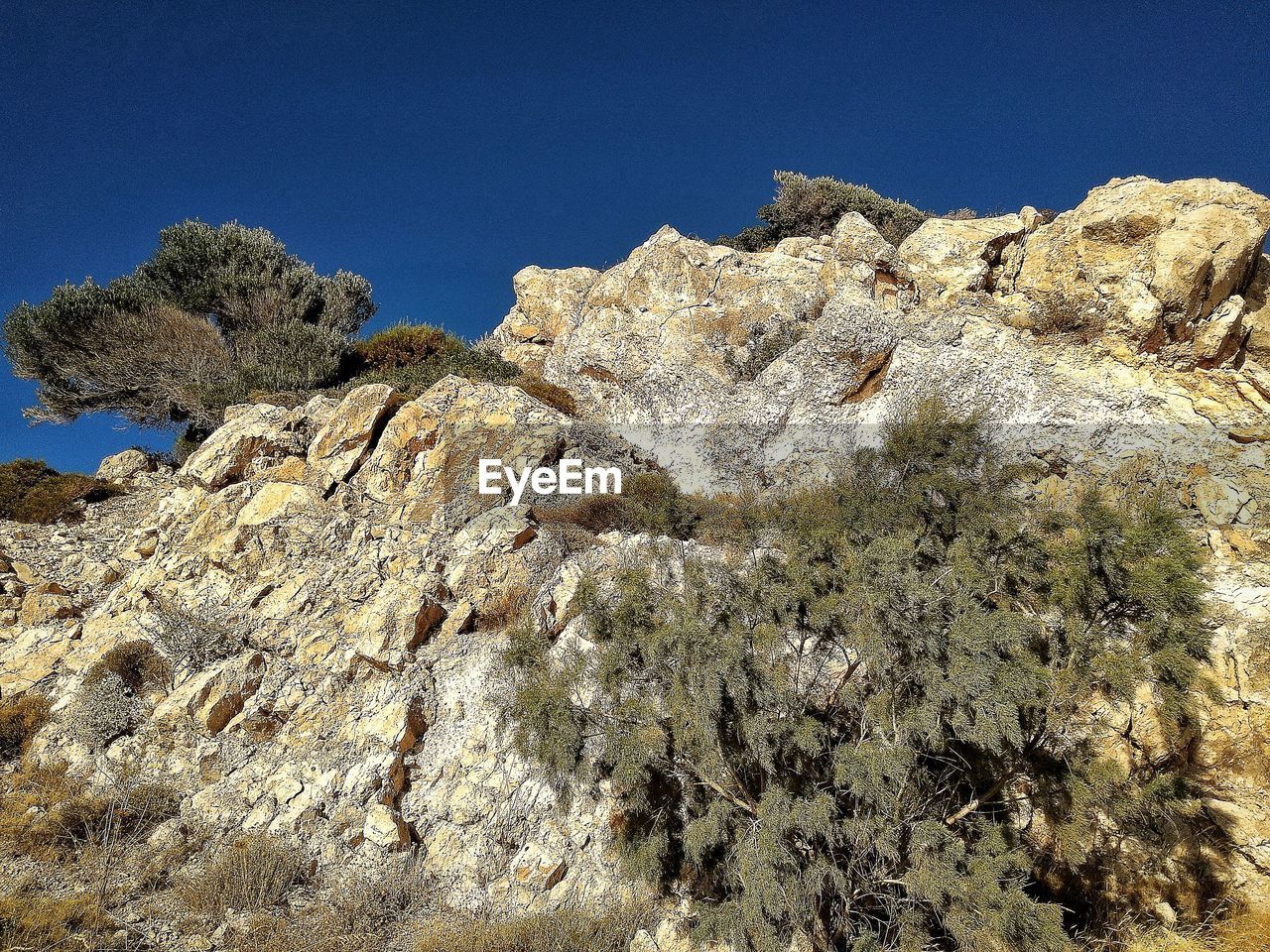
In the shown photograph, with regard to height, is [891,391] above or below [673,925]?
above

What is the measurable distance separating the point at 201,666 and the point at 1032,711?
34.0ft

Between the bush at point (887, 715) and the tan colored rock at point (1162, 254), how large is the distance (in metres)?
5.35

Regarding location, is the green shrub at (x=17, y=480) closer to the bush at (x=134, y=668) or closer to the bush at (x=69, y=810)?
the bush at (x=134, y=668)

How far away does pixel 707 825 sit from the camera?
214 inches

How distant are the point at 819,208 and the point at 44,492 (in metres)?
21.3

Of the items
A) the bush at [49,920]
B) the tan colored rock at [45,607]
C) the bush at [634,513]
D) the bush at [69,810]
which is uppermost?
the bush at [634,513]

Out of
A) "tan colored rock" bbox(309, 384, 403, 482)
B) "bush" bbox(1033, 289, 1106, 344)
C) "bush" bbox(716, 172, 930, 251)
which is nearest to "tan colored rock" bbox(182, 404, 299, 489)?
"tan colored rock" bbox(309, 384, 403, 482)

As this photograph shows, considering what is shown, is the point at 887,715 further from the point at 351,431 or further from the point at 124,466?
the point at 124,466

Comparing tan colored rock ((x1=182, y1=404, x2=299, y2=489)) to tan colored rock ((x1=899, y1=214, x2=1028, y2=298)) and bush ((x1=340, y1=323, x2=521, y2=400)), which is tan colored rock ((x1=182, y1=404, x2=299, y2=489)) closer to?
bush ((x1=340, y1=323, x2=521, y2=400))

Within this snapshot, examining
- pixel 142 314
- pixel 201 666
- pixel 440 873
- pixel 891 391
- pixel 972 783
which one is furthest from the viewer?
pixel 142 314

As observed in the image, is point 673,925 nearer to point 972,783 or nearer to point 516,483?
point 972,783

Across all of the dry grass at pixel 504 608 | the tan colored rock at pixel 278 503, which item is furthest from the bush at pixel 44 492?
the dry grass at pixel 504 608

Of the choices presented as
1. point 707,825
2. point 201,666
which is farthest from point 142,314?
point 707,825

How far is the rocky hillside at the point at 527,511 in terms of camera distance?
670 cm
